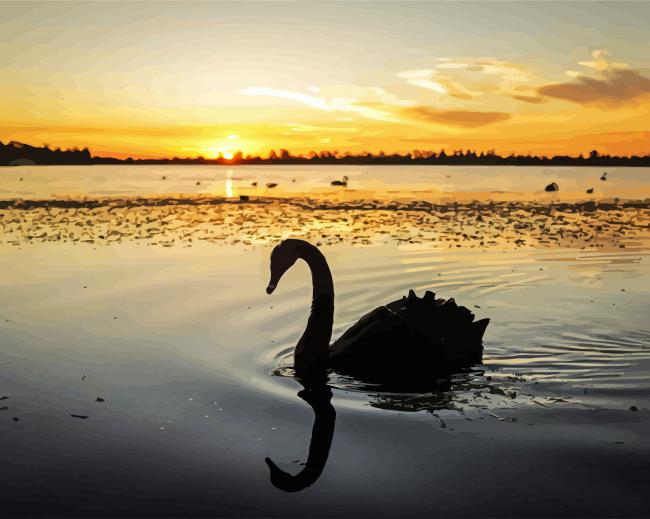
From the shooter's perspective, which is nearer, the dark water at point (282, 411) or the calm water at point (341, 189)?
the dark water at point (282, 411)

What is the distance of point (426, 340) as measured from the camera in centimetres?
741

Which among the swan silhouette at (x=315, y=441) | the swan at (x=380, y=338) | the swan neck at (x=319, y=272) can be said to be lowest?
the swan silhouette at (x=315, y=441)

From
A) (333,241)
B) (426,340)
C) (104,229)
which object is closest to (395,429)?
(426,340)

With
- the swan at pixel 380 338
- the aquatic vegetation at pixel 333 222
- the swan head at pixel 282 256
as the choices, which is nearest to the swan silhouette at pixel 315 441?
the swan at pixel 380 338

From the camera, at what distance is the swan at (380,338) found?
7.28m

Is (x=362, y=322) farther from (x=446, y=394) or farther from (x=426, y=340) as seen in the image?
(x=446, y=394)

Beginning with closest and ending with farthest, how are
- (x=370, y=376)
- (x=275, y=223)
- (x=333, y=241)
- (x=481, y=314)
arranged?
(x=370, y=376)
(x=481, y=314)
(x=333, y=241)
(x=275, y=223)

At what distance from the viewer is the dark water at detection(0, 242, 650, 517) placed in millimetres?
4660

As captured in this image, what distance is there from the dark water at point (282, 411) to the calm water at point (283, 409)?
19mm

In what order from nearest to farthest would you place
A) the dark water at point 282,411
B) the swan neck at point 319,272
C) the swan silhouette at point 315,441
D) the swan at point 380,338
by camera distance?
the dark water at point 282,411
the swan silhouette at point 315,441
the swan at point 380,338
the swan neck at point 319,272

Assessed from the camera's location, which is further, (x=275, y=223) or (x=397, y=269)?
(x=275, y=223)

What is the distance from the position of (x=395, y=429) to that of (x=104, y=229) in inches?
624

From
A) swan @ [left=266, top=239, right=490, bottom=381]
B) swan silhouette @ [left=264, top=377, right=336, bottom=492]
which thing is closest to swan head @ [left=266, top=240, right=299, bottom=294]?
swan @ [left=266, top=239, right=490, bottom=381]

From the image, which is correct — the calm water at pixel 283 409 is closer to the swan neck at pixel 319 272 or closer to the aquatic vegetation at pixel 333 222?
the swan neck at pixel 319 272
